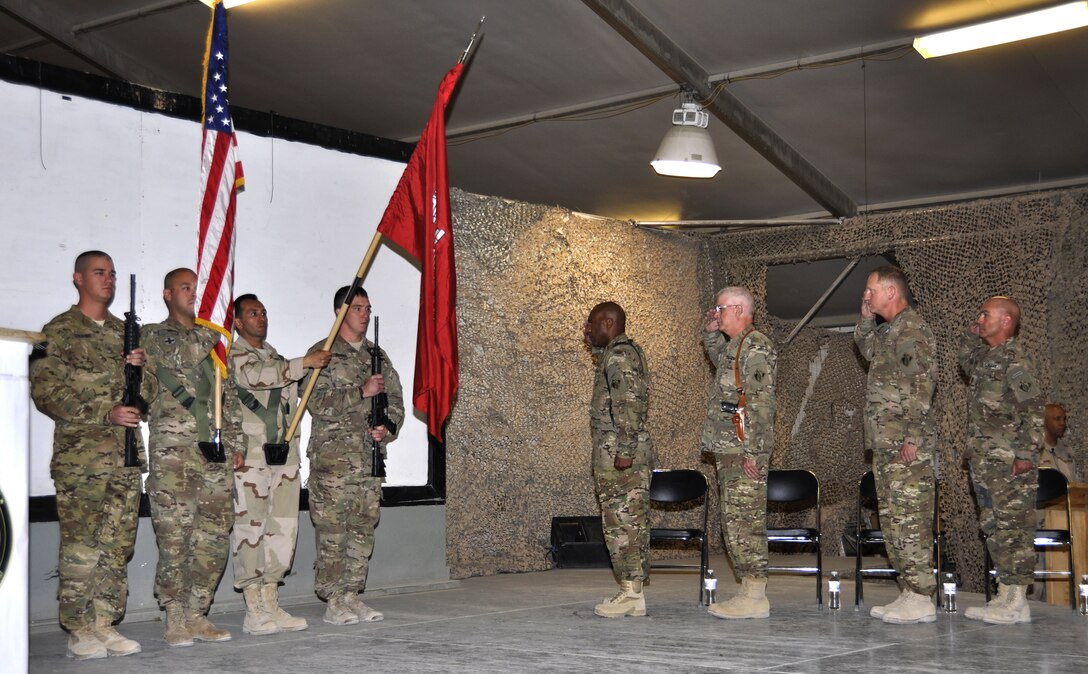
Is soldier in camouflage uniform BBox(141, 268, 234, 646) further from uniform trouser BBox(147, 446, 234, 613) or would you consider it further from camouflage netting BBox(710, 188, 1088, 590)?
camouflage netting BBox(710, 188, 1088, 590)

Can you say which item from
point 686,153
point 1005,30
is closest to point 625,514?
point 686,153

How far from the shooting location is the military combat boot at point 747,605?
19.7 feet

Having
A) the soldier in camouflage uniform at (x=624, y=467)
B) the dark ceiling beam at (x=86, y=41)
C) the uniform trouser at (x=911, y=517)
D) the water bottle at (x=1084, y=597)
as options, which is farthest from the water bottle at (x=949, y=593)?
the dark ceiling beam at (x=86, y=41)

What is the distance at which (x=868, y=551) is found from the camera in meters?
11.0

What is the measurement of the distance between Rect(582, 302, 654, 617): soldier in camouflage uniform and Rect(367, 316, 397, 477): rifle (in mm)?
1224

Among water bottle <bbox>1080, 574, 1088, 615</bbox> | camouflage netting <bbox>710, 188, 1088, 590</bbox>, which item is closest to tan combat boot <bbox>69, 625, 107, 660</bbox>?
water bottle <bbox>1080, 574, 1088, 615</bbox>

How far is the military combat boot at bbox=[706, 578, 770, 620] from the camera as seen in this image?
6.01m

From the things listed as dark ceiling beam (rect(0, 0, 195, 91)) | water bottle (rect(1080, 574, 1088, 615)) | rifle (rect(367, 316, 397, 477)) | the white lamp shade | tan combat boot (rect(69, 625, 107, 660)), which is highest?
dark ceiling beam (rect(0, 0, 195, 91))

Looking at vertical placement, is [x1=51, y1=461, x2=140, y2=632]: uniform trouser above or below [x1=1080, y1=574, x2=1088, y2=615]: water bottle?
above

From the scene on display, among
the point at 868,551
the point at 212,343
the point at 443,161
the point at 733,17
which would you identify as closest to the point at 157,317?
the point at 212,343

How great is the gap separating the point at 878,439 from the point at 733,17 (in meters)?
3.07

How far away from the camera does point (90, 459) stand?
16.4 feet

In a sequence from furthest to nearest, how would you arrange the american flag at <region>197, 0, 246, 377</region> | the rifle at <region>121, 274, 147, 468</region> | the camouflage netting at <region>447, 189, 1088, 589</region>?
1. the camouflage netting at <region>447, 189, 1088, 589</region>
2. the american flag at <region>197, 0, 246, 377</region>
3. the rifle at <region>121, 274, 147, 468</region>

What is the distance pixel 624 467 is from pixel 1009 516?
2.21 metres
